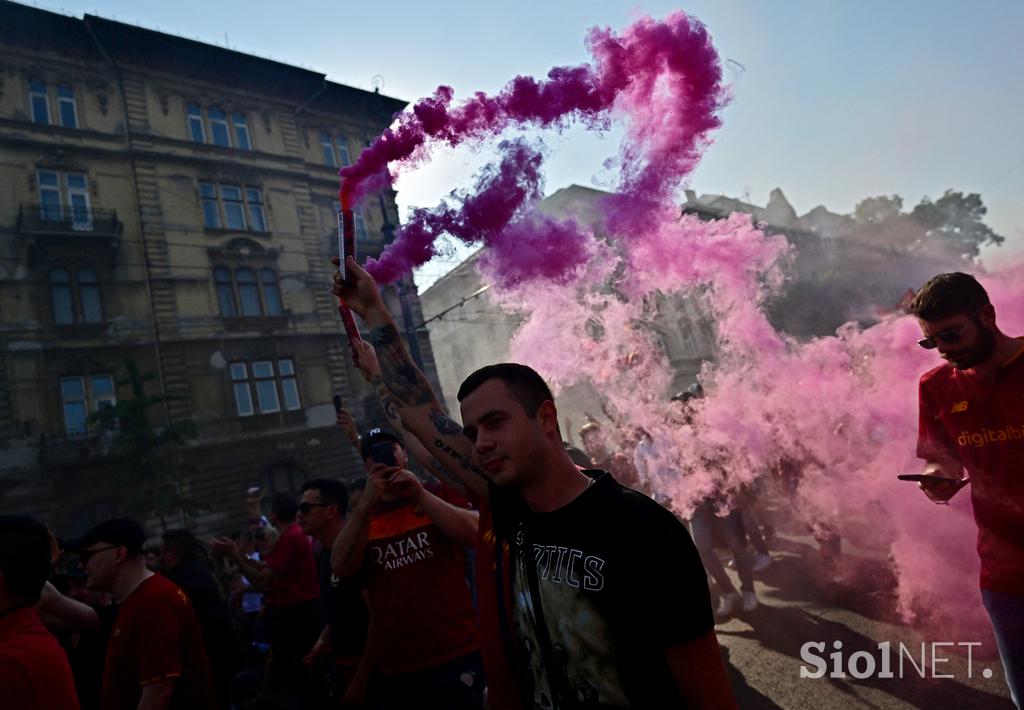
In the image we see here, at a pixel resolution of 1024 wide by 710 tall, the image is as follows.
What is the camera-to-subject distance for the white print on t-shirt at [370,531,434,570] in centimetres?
325

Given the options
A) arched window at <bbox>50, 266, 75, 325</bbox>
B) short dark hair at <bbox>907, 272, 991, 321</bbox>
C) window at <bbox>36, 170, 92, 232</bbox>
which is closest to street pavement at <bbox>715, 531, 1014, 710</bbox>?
short dark hair at <bbox>907, 272, 991, 321</bbox>

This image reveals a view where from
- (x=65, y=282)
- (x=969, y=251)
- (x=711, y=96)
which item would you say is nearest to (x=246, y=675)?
(x=711, y=96)

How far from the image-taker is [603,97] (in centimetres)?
537

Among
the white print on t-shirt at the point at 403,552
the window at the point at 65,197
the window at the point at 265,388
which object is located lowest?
the white print on t-shirt at the point at 403,552

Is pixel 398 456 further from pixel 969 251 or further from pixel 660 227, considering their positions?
pixel 969 251

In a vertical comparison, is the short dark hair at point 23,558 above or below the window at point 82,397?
below

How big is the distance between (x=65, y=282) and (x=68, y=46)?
8.39 m

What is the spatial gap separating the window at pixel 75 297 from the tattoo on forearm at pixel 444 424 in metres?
20.1

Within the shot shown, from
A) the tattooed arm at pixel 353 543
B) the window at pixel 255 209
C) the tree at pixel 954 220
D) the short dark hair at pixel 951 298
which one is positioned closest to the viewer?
the short dark hair at pixel 951 298

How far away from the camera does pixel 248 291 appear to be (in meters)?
21.5

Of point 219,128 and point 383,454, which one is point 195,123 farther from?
point 383,454

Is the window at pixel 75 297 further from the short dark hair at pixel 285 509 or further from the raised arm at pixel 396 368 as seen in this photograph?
the raised arm at pixel 396 368

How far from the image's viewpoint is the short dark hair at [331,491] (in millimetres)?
4008

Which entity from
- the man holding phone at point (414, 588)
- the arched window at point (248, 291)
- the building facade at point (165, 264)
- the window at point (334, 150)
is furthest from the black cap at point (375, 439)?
the window at point (334, 150)
